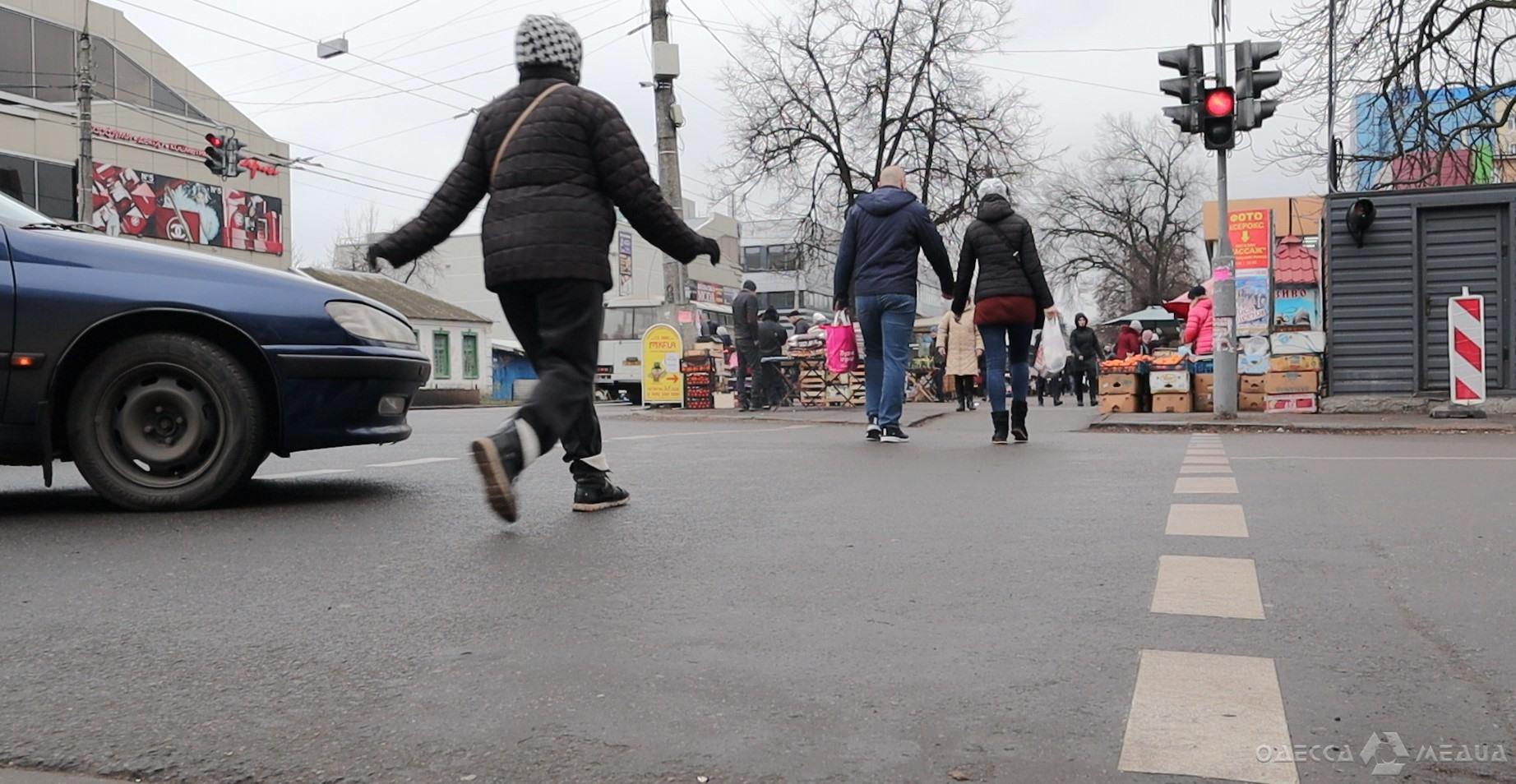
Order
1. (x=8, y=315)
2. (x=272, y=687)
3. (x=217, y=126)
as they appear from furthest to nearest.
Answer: (x=217, y=126) → (x=8, y=315) → (x=272, y=687)

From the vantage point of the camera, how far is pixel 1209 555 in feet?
13.5

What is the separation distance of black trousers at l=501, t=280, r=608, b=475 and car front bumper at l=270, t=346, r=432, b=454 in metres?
0.69

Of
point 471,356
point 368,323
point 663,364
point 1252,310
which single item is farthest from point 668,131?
point 471,356

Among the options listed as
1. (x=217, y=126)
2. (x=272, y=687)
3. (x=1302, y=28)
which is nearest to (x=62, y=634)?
(x=272, y=687)

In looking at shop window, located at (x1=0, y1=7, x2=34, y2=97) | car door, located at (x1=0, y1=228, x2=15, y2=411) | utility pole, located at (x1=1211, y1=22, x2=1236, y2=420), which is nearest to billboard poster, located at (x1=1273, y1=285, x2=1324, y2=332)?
utility pole, located at (x1=1211, y1=22, x2=1236, y2=420)

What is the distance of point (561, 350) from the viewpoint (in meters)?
5.08

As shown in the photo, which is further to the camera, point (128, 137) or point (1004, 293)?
point (128, 137)

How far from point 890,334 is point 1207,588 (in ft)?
20.3

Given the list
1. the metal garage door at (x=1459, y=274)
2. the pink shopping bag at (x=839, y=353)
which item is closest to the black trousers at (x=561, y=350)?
the metal garage door at (x=1459, y=274)

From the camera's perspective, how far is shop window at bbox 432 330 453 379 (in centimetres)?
5206

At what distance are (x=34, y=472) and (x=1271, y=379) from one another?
512 inches

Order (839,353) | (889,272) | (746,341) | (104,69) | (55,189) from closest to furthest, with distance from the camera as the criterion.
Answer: (889,272)
(746,341)
(839,353)
(55,189)
(104,69)

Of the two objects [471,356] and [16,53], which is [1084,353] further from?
[16,53]

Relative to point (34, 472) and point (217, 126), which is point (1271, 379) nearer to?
point (34, 472)
